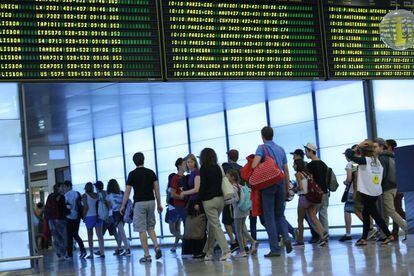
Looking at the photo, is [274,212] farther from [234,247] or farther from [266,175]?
[234,247]

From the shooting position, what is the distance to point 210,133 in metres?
22.4

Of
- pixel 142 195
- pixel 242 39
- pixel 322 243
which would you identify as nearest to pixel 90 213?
pixel 142 195

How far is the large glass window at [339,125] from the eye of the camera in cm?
1664

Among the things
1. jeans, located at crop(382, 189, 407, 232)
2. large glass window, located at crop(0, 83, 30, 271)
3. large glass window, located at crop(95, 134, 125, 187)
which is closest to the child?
jeans, located at crop(382, 189, 407, 232)

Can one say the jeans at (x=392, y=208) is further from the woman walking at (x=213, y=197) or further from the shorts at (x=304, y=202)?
the woman walking at (x=213, y=197)

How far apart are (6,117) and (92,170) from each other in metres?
16.1

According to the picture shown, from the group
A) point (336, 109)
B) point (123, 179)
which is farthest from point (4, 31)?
point (123, 179)

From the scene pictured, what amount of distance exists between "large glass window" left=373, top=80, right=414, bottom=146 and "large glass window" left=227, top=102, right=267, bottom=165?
16.0ft

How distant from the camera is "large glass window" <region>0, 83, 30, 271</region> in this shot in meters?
11.7

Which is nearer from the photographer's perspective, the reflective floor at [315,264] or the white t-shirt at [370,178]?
the reflective floor at [315,264]

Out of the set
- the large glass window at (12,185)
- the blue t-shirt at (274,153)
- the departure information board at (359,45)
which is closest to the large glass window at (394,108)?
the departure information board at (359,45)

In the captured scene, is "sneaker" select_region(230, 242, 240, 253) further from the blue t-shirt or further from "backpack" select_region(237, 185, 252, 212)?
the blue t-shirt

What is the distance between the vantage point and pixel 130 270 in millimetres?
10484

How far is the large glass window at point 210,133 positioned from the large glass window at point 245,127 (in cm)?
34
